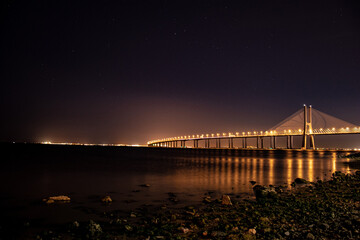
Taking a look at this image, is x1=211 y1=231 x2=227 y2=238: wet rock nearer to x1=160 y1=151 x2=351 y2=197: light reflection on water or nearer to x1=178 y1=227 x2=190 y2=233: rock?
x1=178 y1=227 x2=190 y2=233: rock

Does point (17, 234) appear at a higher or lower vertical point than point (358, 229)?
lower

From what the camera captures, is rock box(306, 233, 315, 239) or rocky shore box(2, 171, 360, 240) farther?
rocky shore box(2, 171, 360, 240)

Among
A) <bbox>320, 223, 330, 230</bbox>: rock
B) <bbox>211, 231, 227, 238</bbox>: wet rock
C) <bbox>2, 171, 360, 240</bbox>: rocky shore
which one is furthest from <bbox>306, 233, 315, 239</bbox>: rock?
<bbox>211, 231, 227, 238</bbox>: wet rock

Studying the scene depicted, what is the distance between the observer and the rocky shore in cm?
598

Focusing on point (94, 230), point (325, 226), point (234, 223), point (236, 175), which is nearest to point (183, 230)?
point (234, 223)

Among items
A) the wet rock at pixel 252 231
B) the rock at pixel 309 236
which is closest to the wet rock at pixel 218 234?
the wet rock at pixel 252 231

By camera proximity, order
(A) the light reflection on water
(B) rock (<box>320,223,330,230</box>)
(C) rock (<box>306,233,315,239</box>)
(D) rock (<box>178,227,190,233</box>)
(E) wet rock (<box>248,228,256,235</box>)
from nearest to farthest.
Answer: (C) rock (<box>306,233,315,239</box>)
(E) wet rock (<box>248,228,256,235</box>)
(B) rock (<box>320,223,330,230</box>)
(D) rock (<box>178,227,190,233</box>)
(A) the light reflection on water

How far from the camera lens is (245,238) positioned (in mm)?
5656

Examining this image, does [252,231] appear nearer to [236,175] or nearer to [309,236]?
[309,236]

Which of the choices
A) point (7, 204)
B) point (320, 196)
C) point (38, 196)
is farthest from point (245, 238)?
point (38, 196)

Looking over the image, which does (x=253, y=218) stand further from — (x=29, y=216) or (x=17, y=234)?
(x=29, y=216)

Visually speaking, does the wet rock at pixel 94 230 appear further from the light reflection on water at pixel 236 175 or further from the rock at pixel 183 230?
the light reflection on water at pixel 236 175

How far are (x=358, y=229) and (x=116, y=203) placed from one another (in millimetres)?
7556

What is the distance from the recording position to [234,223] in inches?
265
